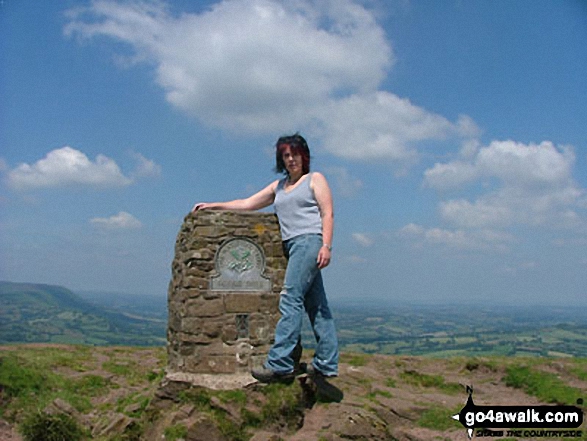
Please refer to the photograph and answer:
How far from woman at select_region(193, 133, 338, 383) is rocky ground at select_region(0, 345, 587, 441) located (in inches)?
16.9

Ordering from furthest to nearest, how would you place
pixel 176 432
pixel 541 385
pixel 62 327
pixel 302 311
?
pixel 62 327
pixel 541 385
pixel 302 311
pixel 176 432

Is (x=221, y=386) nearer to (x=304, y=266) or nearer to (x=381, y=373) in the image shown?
(x=304, y=266)

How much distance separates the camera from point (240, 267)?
8.08m

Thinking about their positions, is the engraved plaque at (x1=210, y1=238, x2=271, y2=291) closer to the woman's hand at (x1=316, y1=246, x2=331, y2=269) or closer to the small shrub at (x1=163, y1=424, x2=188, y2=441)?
the woman's hand at (x1=316, y1=246, x2=331, y2=269)

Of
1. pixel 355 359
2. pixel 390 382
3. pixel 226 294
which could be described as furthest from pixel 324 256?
pixel 355 359

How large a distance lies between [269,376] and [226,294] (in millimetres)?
1427

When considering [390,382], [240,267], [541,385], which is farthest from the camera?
[390,382]

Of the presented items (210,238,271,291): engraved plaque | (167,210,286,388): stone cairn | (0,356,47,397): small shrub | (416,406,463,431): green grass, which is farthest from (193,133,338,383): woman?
(0,356,47,397): small shrub

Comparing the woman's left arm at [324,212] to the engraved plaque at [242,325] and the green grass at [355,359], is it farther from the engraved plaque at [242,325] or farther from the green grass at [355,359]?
the green grass at [355,359]

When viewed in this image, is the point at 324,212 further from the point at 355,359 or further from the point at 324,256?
the point at 355,359

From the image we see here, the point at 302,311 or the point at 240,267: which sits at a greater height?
the point at 240,267

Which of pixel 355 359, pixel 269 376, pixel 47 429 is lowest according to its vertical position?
pixel 47 429

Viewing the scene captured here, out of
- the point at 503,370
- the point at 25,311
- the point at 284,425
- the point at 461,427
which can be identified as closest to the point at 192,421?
the point at 284,425

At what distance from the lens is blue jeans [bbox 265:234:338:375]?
7.48 meters
